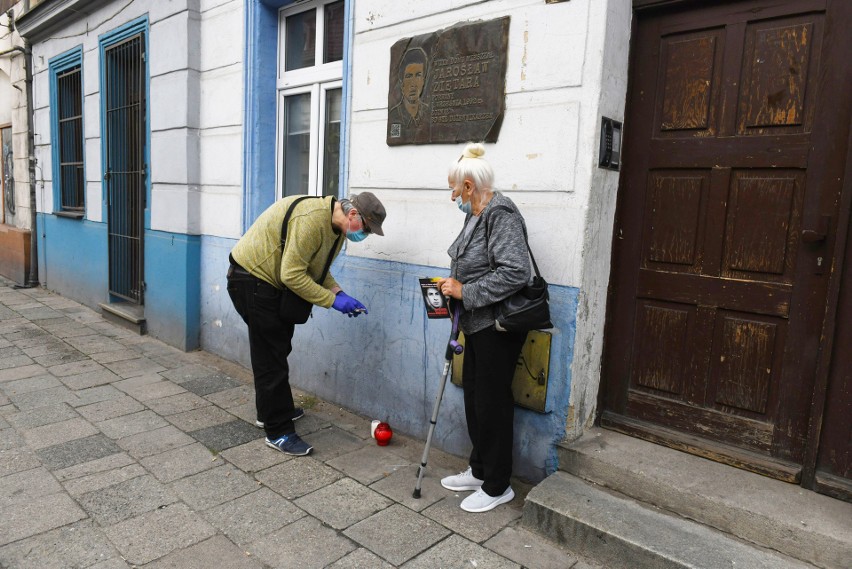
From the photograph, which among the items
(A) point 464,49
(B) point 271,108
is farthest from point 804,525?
(B) point 271,108

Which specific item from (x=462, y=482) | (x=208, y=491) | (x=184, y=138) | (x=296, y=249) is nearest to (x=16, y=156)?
(x=184, y=138)

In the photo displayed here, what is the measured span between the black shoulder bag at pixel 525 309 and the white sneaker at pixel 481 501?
91 centimetres

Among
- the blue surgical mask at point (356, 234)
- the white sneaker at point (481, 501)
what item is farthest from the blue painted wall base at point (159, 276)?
the white sneaker at point (481, 501)

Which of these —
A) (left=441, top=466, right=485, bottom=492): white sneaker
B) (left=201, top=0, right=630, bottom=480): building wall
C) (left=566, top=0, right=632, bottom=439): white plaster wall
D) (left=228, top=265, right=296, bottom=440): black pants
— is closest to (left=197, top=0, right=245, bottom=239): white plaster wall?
(left=201, top=0, right=630, bottom=480): building wall

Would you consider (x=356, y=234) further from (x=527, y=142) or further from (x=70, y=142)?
(x=70, y=142)

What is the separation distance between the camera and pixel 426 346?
3850mm

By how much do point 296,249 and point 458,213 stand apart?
0.98 metres

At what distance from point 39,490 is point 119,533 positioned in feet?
2.32

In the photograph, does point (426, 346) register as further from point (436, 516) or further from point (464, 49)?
point (464, 49)

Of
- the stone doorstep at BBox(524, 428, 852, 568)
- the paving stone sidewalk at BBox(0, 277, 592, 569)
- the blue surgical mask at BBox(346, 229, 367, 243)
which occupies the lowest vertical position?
the paving stone sidewalk at BBox(0, 277, 592, 569)

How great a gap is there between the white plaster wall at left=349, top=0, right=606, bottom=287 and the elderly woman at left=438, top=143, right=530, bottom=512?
1.12 feet

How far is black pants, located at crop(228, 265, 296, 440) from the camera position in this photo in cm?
365

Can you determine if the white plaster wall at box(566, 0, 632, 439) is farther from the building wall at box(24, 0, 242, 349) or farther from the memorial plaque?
the building wall at box(24, 0, 242, 349)

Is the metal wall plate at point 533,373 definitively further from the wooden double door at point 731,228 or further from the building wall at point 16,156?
the building wall at point 16,156
